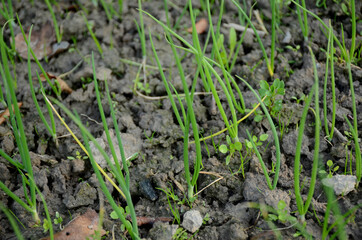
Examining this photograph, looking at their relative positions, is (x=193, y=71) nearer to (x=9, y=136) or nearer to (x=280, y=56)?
(x=280, y=56)

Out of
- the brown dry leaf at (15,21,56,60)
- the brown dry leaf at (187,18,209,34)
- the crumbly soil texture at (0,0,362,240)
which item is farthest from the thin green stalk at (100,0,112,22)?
the brown dry leaf at (187,18,209,34)

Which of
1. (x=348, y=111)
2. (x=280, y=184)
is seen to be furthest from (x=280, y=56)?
(x=280, y=184)

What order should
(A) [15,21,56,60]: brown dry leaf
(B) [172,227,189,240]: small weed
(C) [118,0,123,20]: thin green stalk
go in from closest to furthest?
1. (B) [172,227,189,240]: small weed
2. (A) [15,21,56,60]: brown dry leaf
3. (C) [118,0,123,20]: thin green stalk

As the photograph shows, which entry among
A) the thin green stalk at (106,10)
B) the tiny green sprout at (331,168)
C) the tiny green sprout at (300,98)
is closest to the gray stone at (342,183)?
the tiny green sprout at (331,168)

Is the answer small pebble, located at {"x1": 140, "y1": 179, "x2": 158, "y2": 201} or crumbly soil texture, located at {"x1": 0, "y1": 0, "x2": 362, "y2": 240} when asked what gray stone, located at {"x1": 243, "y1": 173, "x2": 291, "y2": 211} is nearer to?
crumbly soil texture, located at {"x1": 0, "y1": 0, "x2": 362, "y2": 240}

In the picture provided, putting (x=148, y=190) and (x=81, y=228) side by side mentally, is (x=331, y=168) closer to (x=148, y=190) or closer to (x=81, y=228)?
(x=148, y=190)

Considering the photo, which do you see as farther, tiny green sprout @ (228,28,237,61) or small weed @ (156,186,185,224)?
tiny green sprout @ (228,28,237,61)
